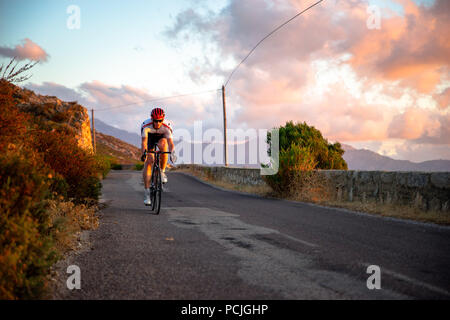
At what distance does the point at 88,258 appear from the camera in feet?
16.5

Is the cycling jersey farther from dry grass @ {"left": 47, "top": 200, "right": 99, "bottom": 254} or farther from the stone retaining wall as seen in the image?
the stone retaining wall

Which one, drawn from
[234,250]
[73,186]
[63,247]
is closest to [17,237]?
[63,247]

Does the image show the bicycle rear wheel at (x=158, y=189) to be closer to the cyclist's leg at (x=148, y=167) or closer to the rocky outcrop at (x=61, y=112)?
the cyclist's leg at (x=148, y=167)

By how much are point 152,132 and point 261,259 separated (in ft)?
17.2

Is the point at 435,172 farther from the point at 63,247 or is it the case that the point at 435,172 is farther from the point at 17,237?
the point at 17,237

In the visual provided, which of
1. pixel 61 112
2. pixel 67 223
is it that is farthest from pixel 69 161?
pixel 61 112

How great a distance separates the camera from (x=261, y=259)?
4941 mm

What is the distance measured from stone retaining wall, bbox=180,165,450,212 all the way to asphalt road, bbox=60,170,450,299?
5.40 ft

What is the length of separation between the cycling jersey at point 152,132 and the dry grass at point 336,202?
5.43 meters

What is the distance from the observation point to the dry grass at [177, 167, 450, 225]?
8.54 m

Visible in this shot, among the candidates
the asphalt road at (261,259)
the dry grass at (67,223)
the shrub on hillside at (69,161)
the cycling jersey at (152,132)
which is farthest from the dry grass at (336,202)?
the shrub on hillside at (69,161)

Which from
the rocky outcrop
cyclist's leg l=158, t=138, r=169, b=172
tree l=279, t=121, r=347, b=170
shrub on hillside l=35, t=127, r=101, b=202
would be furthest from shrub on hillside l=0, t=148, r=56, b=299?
the rocky outcrop

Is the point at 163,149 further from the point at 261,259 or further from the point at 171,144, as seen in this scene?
the point at 261,259
